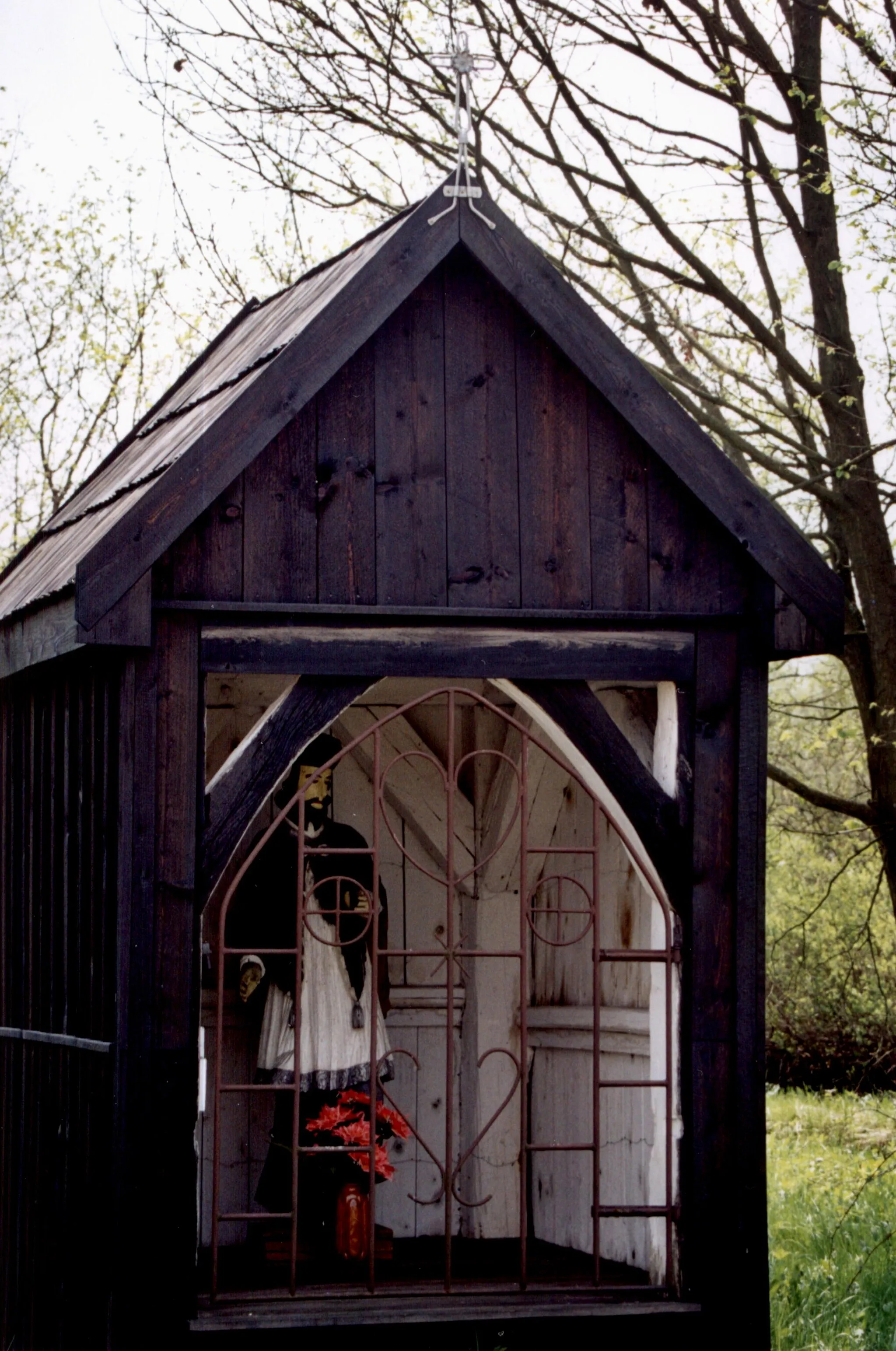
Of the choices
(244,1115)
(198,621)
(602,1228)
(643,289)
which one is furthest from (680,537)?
(643,289)

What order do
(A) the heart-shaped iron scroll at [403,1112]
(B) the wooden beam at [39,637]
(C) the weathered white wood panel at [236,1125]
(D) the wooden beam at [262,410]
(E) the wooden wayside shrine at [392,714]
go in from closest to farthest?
(D) the wooden beam at [262,410] < (E) the wooden wayside shrine at [392,714] < (B) the wooden beam at [39,637] < (A) the heart-shaped iron scroll at [403,1112] < (C) the weathered white wood panel at [236,1125]

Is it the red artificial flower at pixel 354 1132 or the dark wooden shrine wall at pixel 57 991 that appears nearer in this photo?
the dark wooden shrine wall at pixel 57 991

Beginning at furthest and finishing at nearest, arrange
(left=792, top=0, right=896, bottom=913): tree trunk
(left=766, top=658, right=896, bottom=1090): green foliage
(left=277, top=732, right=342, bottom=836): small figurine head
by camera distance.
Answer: (left=766, top=658, right=896, bottom=1090): green foliage
(left=792, top=0, right=896, bottom=913): tree trunk
(left=277, top=732, right=342, bottom=836): small figurine head

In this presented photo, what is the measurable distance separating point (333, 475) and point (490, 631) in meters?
0.76

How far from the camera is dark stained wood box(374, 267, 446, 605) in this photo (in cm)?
620

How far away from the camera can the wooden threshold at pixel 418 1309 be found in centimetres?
588

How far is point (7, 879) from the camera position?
7.43 m

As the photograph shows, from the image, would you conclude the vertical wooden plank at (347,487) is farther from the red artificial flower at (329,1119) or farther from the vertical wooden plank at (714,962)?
the red artificial flower at (329,1119)

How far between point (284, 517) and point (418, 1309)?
268 cm

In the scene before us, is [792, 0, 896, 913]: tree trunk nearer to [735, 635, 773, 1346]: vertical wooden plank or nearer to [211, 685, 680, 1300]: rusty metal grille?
[735, 635, 773, 1346]: vertical wooden plank

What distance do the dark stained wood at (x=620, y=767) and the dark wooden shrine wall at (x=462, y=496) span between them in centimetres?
31

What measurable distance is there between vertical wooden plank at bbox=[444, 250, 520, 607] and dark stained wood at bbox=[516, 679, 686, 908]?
356mm

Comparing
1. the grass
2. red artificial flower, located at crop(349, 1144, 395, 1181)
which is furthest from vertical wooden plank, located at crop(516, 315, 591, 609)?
the grass

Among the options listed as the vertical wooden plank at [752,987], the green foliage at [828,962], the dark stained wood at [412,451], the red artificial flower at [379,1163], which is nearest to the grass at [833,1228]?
the green foliage at [828,962]
